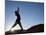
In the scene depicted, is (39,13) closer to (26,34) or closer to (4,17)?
(26,34)

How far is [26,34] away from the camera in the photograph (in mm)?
1309

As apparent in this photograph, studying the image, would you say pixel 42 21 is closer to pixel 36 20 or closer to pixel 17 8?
pixel 36 20

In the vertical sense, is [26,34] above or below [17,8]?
below

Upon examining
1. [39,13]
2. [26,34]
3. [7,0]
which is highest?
[7,0]

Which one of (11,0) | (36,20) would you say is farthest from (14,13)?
(36,20)

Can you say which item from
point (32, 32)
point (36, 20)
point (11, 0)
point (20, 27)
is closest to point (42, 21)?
point (36, 20)

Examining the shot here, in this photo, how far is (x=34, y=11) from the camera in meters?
1.33

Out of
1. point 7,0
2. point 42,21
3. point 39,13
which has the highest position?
point 7,0

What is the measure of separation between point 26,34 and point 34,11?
31 cm

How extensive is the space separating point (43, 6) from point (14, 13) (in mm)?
386

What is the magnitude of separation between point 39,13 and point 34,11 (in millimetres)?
71

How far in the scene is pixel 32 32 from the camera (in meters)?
1.32

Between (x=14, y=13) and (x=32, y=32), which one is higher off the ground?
(x=14, y=13)

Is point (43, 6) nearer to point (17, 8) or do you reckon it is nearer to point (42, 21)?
point (42, 21)
